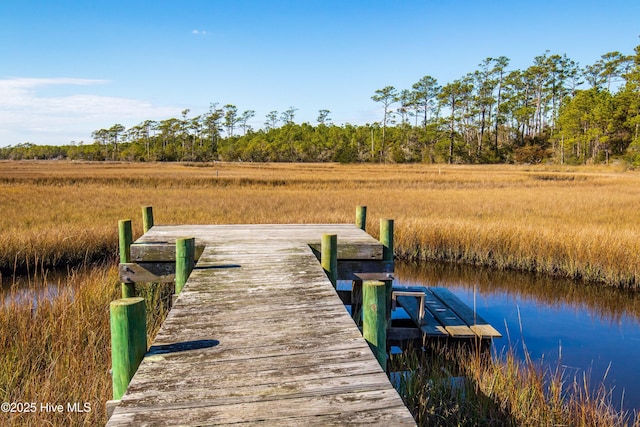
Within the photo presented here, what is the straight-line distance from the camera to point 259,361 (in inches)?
107

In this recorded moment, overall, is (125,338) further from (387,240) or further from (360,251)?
(387,240)

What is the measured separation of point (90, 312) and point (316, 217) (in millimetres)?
8664

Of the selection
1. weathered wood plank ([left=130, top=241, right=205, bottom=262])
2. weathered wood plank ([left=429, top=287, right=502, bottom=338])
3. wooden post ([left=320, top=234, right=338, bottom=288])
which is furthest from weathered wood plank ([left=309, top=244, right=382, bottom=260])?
weathered wood plank ([left=130, top=241, right=205, bottom=262])

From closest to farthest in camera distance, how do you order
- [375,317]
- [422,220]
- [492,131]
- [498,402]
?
[375,317], [498,402], [422,220], [492,131]

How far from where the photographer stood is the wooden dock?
2.17 meters

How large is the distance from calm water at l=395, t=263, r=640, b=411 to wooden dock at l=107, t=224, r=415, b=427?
3.44m

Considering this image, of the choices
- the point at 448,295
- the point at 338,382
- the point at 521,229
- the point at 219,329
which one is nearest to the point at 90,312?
the point at 219,329

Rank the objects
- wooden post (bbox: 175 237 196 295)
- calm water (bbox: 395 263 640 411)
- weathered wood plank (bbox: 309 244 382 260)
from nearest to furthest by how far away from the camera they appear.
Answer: wooden post (bbox: 175 237 196 295), weathered wood plank (bbox: 309 244 382 260), calm water (bbox: 395 263 640 411)

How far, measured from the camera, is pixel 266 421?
6.92ft

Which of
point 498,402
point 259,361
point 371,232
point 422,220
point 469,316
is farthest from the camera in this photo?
point 422,220

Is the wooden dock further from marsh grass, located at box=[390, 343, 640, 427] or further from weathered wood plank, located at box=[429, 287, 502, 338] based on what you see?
weathered wood plank, located at box=[429, 287, 502, 338]

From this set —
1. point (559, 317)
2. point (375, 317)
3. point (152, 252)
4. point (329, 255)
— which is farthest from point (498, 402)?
point (559, 317)

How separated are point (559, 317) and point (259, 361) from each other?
735cm

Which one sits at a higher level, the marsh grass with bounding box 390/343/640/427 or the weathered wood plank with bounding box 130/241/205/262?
the weathered wood plank with bounding box 130/241/205/262
